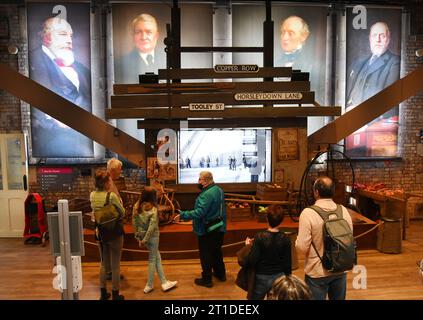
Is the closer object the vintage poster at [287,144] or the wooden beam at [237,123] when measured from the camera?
the wooden beam at [237,123]

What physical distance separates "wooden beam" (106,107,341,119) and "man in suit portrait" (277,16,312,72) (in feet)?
6.46

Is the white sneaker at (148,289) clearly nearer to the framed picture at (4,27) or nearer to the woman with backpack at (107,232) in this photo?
the woman with backpack at (107,232)

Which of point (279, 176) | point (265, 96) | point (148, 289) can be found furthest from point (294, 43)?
point (148, 289)

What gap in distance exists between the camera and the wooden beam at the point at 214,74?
7.70 metres

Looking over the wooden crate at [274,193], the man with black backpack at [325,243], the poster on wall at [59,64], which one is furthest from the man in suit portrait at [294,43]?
the man with black backpack at [325,243]

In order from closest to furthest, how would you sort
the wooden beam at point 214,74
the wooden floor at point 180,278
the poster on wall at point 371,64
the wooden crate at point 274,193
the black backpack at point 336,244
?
the black backpack at point 336,244 → the wooden floor at point 180,278 → the wooden beam at point 214,74 → the wooden crate at point 274,193 → the poster on wall at point 371,64

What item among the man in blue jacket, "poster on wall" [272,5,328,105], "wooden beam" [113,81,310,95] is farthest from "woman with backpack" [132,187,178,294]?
"poster on wall" [272,5,328,105]

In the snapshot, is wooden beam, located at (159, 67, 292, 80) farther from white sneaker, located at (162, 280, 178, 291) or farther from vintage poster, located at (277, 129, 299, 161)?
white sneaker, located at (162, 280, 178, 291)

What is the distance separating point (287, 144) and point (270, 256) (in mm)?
4629

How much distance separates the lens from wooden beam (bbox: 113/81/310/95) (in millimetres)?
7656

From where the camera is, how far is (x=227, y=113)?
774 centimetres

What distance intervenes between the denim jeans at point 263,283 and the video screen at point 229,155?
14.7 ft

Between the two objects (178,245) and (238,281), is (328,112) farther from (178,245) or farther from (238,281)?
(238,281)

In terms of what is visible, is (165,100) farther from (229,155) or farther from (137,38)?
(137,38)
